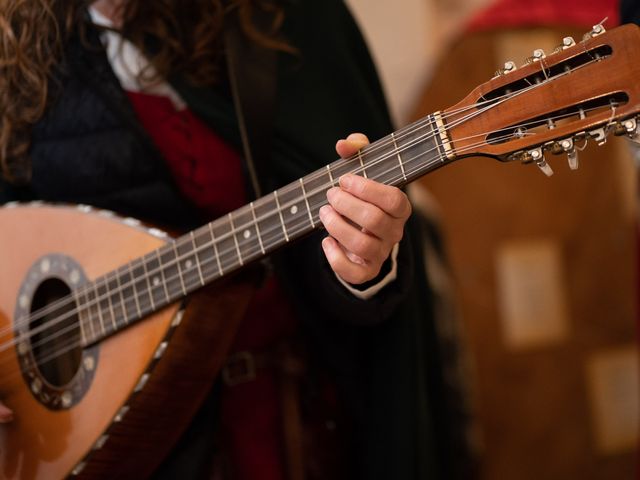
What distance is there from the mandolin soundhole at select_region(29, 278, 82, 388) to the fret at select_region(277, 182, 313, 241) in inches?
14.6

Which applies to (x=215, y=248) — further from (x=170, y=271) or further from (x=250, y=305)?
(x=250, y=305)

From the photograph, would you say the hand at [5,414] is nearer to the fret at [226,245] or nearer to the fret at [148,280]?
the fret at [148,280]

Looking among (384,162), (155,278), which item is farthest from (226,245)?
(384,162)

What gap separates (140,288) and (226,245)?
0.15 metres

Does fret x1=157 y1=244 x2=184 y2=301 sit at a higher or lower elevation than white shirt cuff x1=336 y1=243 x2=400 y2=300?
higher

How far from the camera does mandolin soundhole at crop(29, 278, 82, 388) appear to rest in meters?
0.99

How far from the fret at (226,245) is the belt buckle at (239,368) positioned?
0.27 meters

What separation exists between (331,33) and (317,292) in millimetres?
389

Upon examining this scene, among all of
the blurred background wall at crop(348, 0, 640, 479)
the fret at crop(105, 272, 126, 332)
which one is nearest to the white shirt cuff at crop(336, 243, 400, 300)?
the fret at crop(105, 272, 126, 332)

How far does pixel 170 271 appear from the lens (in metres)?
0.89

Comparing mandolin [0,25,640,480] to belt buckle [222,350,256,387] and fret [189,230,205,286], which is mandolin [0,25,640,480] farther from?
belt buckle [222,350,256,387]

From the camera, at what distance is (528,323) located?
2.11 metres

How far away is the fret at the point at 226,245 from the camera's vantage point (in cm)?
84

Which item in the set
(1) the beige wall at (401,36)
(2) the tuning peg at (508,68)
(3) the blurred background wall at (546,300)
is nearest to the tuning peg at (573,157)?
(2) the tuning peg at (508,68)
